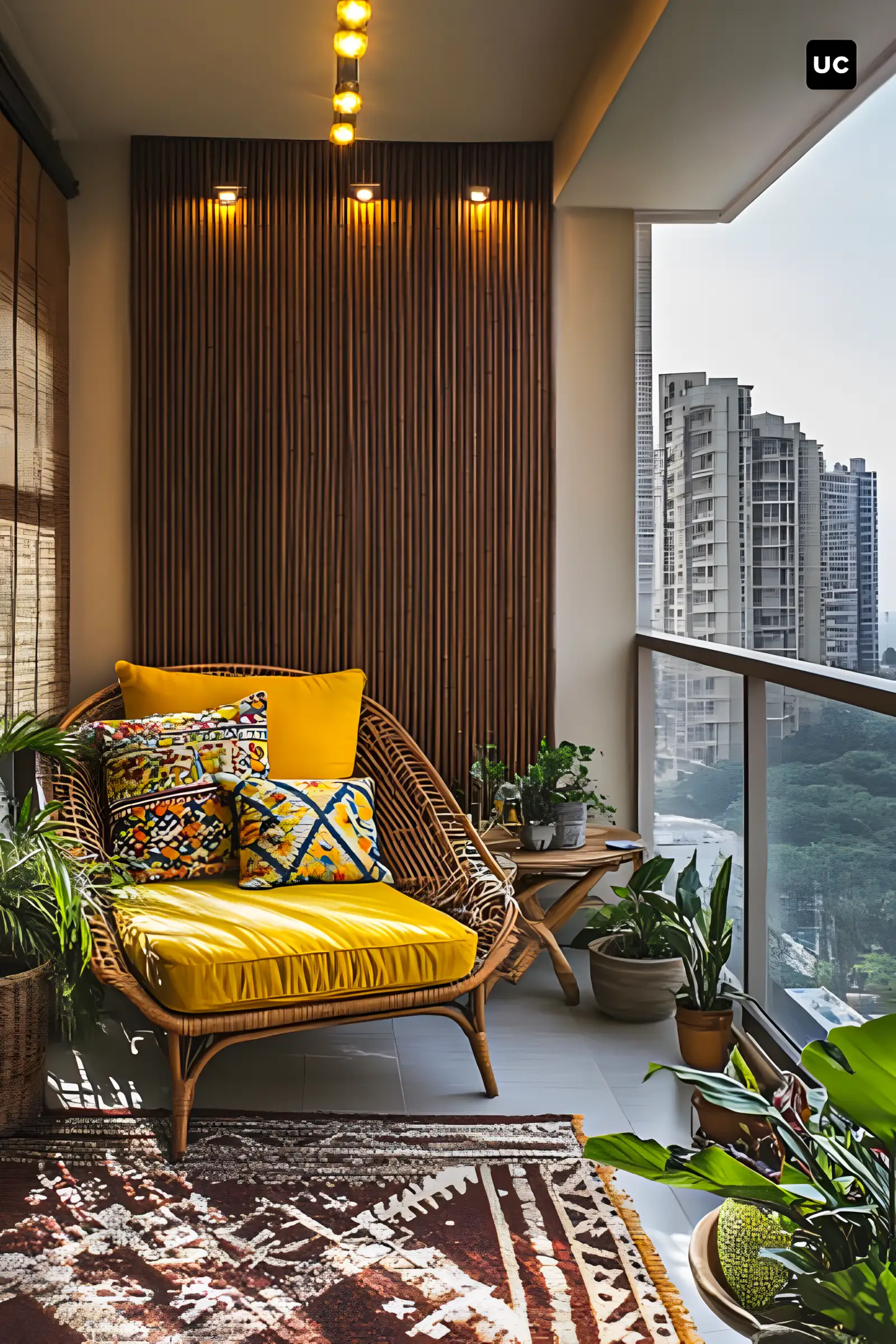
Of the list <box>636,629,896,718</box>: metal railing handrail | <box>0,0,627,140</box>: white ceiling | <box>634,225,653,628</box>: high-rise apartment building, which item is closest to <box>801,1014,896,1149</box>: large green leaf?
<box>636,629,896,718</box>: metal railing handrail

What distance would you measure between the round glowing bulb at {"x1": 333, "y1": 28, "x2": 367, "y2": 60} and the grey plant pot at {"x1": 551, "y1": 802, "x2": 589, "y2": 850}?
2.19m

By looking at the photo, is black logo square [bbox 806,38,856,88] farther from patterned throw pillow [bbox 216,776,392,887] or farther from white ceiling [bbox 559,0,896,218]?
patterned throw pillow [bbox 216,776,392,887]

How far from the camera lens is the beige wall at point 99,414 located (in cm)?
384

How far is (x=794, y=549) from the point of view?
303 cm

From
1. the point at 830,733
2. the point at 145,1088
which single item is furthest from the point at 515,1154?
the point at 830,733

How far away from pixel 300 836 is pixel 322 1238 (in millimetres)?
1217

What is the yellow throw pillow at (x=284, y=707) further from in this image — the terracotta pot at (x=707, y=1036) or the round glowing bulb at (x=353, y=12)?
the round glowing bulb at (x=353, y=12)

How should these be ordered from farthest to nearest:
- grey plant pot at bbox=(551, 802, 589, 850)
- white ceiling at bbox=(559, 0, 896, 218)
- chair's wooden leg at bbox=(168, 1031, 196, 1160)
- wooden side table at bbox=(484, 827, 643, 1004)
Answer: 1. grey plant pot at bbox=(551, 802, 589, 850)
2. wooden side table at bbox=(484, 827, 643, 1004)
3. white ceiling at bbox=(559, 0, 896, 218)
4. chair's wooden leg at bbox=(168, 1031, 196, 1160)

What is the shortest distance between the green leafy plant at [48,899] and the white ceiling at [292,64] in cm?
193

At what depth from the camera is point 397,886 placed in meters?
3.34

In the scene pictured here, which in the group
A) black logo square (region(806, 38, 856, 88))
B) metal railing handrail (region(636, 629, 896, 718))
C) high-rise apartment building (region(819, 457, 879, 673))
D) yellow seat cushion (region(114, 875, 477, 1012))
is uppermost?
black logo square (region(806, 38, 856, 88))

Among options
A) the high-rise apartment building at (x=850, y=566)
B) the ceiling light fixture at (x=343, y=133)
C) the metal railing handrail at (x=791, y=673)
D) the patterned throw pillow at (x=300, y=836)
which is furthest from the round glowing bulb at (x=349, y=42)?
the patterned throw pillow at (x=300, y=836)

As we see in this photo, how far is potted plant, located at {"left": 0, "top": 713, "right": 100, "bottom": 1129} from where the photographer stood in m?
2.53

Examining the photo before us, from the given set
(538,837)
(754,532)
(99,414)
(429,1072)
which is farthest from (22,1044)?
(754,532)
